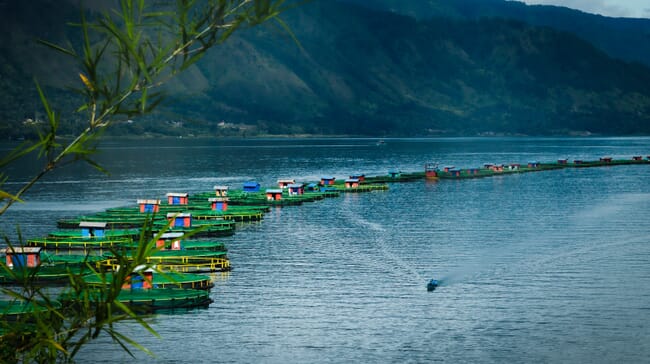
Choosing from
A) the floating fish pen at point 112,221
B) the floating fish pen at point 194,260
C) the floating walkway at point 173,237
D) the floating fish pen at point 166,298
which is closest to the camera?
the floating fish pen at point 166,298

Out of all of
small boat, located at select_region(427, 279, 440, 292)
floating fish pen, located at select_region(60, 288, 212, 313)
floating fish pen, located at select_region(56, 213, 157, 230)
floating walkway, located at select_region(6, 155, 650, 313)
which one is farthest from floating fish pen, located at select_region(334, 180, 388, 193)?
floating fish pen, located at select_region(60, 288, 212, 313)

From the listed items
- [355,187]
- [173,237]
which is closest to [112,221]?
[355,187]

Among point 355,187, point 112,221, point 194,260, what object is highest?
point 355,187

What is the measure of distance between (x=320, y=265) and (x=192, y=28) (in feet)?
215

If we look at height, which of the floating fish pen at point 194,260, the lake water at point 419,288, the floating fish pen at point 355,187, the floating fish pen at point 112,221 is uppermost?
the floating fish pen at point 355,187

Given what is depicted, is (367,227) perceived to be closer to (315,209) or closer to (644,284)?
(315,209)

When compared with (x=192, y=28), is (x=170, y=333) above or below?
below

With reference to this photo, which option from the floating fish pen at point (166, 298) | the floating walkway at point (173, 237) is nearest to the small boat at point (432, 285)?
the floating walkway at point (173, 237)

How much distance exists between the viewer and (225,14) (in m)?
12.4

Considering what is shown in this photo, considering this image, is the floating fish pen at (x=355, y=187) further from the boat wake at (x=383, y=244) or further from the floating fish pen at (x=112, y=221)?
the floating fish pen at (x=112, y=221)

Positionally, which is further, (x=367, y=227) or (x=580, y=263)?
(x=367, y=227)

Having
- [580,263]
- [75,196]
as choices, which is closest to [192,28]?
[580,263]

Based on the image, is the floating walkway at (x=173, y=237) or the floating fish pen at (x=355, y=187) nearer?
the floating walkway at (x=173, y=237)

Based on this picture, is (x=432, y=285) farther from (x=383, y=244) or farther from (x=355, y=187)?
(x=355, y=187)
